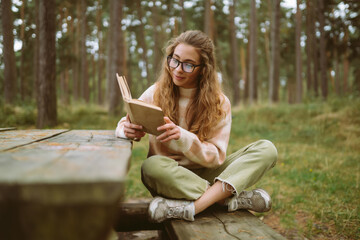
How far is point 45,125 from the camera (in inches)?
238

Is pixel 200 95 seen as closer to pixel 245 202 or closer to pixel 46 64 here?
pixel 245 202

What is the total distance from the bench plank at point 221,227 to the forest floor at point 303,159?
3.29 ft

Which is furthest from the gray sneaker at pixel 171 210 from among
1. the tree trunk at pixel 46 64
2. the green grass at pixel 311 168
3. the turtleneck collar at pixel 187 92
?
the tree trunk at pixel 46 64

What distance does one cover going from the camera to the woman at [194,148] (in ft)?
5.43

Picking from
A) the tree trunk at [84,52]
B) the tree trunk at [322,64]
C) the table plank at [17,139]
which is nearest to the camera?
the table plank at [17,139]

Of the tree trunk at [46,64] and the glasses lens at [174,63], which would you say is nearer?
the glasses lens at [174,63]

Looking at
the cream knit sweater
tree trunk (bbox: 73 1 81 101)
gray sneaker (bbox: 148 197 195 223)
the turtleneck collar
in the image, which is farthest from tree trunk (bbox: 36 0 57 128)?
tree trunk (bbox: 73 1 81 101)

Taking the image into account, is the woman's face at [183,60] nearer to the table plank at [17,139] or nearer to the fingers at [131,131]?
the fingers at [131,131]

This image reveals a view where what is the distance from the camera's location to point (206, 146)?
71.5 inches

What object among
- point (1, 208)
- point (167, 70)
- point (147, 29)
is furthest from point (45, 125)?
point (147, 29)

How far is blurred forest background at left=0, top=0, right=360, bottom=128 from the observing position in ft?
19.9

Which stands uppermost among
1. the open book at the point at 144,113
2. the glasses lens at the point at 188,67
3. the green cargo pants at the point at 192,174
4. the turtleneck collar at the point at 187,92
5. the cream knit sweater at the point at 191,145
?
the glasses lens at the point at 188,67

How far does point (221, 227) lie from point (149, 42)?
25.8 metres

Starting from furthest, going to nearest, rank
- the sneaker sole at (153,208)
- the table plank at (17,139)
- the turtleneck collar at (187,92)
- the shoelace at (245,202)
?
the turtleneck collar at (187,92), the shoelace at (245,202), the sneaker sole at (153,208), the table plank at (17,139)
